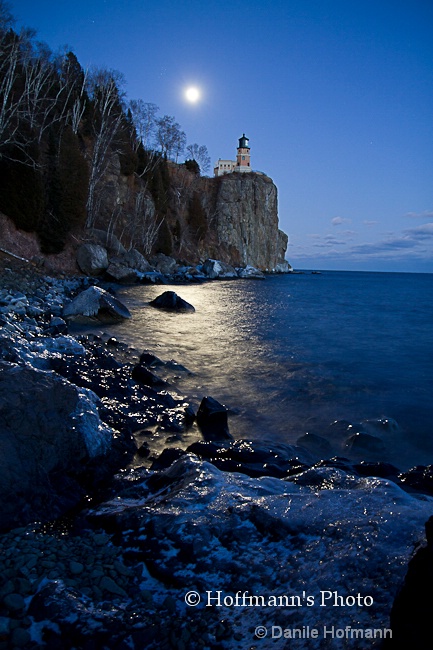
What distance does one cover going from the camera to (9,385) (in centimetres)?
325

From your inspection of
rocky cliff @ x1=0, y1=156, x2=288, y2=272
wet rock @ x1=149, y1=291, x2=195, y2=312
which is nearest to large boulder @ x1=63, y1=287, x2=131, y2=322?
wet rock @ x1=149, y1=291, x2=195, y2=312

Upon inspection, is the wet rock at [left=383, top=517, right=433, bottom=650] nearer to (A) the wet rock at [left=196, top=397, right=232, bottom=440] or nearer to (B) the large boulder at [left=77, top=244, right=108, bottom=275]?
(A) the wet rock at [left=196, top=397, right=232, bottom=440]

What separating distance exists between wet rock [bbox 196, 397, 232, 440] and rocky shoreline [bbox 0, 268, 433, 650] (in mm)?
500

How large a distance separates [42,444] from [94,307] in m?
8.90

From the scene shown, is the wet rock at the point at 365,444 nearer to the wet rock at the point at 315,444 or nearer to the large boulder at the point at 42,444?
the wet rock at the point at 315,444

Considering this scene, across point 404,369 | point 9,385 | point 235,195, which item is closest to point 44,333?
point 9,385

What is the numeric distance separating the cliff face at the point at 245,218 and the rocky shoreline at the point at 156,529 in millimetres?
61416

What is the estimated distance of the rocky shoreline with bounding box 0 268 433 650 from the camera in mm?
1720

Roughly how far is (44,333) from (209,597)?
7230mm

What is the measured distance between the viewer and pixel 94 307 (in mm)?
11414

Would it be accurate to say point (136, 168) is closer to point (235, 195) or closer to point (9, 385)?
point (235, 195)

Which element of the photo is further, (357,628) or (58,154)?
(58,154)

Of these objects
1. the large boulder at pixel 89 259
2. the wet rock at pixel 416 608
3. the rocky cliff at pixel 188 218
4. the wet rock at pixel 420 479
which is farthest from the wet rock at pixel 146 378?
the large boulder at pixel 89 259

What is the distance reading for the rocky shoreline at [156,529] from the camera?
172 centimetres
